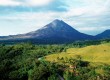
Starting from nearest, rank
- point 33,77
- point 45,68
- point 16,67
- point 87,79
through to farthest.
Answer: point 87,79
point 33,77
point 45,68
point 16,67

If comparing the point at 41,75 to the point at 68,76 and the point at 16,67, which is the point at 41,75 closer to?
the point at 68,76

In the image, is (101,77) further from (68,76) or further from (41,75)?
(41,75)

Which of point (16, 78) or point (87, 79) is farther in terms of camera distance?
point (16, 78)

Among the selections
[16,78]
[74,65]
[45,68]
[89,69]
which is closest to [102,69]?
[89,69]

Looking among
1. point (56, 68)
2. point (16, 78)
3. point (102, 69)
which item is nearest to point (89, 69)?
point (102, 69)

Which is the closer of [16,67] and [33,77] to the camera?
[33,77]

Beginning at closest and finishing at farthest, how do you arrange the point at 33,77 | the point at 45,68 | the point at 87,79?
the point at 87,79
the point at 33,77
the point at 45,68

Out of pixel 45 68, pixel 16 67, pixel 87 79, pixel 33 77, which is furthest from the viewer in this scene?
pixel 16 67

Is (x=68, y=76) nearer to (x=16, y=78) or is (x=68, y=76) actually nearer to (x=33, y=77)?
(x=33, y=77)
